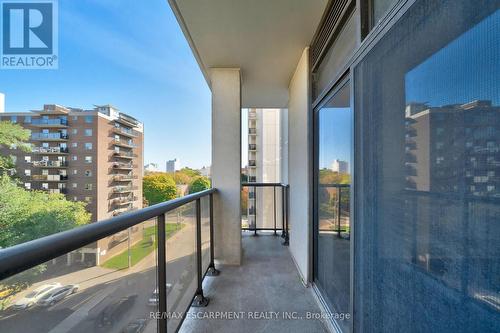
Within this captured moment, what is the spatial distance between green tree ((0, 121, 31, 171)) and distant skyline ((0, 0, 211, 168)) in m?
3.27

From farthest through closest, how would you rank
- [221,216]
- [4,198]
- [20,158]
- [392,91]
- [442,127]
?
[20,158], [4,198], [221,216], [392,91], [442,127]

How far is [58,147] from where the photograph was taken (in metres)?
10.0

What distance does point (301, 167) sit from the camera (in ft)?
10.1

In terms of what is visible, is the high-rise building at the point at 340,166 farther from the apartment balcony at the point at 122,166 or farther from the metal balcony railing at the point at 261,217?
the apartment balcony at the point at 122,166

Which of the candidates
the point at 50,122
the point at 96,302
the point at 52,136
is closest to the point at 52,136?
the point at 52,136

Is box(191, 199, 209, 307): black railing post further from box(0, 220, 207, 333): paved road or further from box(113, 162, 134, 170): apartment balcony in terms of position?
box(113, 162, 134, 170): apartment balcony

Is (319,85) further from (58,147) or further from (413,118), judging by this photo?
(58,147)

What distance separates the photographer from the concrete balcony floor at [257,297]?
2.00 metres

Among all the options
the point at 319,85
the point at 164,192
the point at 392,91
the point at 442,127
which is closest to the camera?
the point at 442,127

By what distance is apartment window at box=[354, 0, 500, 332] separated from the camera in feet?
2.08

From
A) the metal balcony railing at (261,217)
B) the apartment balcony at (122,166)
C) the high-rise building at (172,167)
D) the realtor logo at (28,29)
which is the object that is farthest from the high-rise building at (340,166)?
the apartment balcony at (122,166)

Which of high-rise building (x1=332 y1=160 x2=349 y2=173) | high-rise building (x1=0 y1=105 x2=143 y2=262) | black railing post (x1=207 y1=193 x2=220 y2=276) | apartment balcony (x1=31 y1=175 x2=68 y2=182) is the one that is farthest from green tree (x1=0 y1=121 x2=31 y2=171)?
high-rise building (x1=332 y1=160 x2=349 y2=173)

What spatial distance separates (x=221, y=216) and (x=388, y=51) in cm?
280

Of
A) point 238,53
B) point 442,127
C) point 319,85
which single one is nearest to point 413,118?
point 442,127
